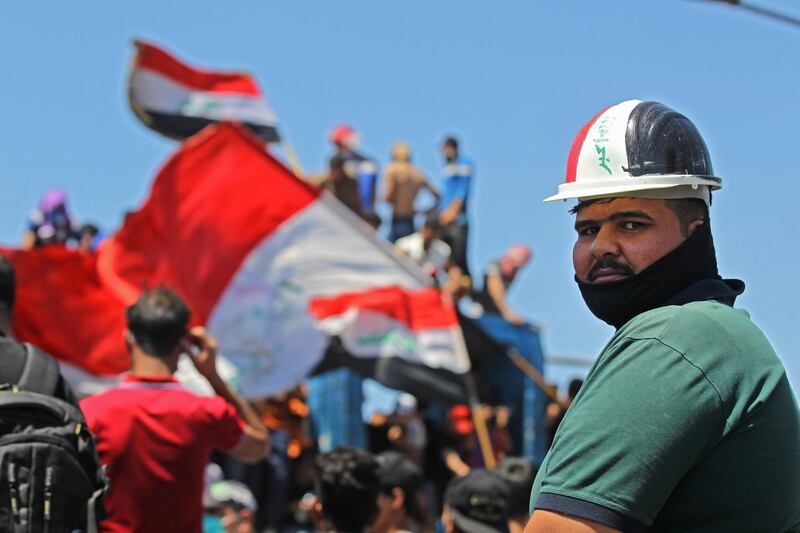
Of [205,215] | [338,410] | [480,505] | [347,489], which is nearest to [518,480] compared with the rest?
[480,505]

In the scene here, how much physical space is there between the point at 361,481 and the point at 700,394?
9.50ft

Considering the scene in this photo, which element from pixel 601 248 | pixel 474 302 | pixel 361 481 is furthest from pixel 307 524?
pixel 601 248

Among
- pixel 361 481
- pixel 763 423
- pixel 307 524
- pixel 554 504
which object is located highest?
pixel 763 423

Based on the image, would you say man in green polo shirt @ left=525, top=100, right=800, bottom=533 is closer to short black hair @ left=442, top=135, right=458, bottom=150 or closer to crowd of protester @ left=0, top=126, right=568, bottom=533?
crowd of protester @ left=0, top=126, right=568, bottom=533

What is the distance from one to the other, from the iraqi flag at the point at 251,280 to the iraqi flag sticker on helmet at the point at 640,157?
8346 millimetres

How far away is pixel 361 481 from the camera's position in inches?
196

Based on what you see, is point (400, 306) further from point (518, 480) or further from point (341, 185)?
point (518, 480)

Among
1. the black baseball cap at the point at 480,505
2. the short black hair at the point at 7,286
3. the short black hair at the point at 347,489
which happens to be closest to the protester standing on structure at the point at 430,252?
the black baseball cap at the point at 480,505

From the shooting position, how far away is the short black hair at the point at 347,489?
4.95 m

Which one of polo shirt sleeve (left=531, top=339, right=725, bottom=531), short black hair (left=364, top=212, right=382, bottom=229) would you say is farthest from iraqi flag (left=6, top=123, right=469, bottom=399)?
polo shirt sleeve (left=531, top=339, right=725, bottom=531)

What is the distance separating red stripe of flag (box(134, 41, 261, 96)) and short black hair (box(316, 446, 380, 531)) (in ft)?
29.7

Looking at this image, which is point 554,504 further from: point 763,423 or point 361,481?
A: point 361,481

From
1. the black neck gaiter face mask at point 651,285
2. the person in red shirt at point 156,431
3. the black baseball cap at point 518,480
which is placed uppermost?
the black neck gaiter face mask at point 651,285

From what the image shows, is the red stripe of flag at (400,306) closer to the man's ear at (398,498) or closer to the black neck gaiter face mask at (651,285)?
the man's ear at (398,498)
